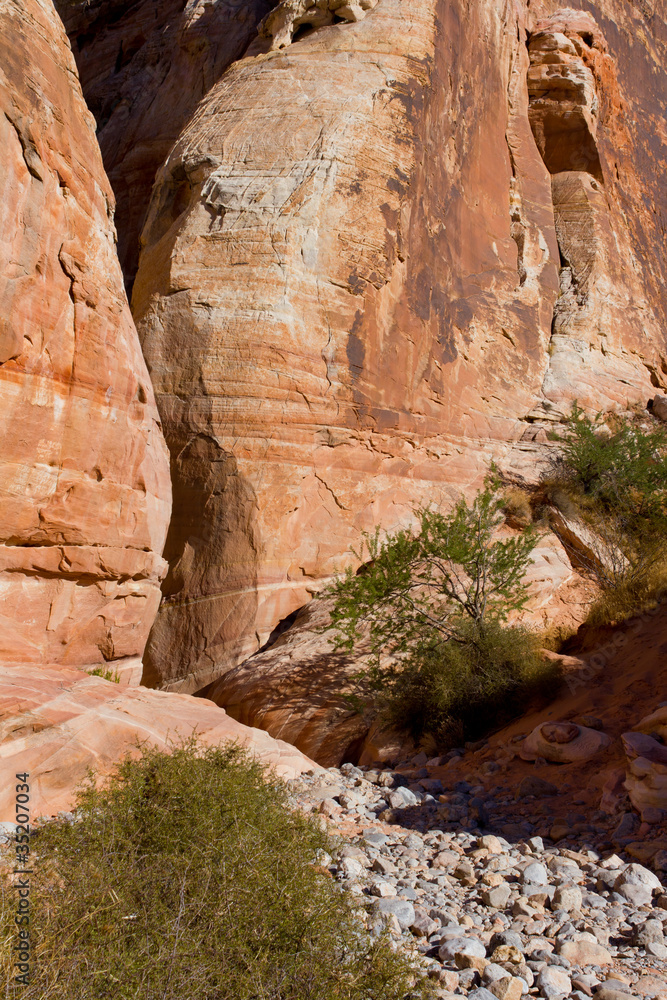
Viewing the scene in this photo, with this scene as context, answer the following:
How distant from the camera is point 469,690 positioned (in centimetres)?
769

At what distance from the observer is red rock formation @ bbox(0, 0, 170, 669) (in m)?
6.33

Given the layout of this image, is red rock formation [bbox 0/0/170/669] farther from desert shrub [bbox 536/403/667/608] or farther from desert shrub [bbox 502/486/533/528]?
desert shrub [bbox 536/403/667/608]

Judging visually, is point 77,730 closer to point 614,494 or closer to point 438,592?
point 438,592

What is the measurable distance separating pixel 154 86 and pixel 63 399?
1558 centimetres

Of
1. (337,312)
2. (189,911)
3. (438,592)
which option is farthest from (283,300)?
(189,911)

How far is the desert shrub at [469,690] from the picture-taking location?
7578 millimetres

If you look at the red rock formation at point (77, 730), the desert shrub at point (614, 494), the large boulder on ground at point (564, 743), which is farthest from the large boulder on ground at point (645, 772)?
the desert shrub at point (614, 494)

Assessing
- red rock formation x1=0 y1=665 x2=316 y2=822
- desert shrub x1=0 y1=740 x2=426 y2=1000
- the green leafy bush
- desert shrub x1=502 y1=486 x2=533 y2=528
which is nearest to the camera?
desert shrub x1=0 y1=740 x2=426 y2=1000

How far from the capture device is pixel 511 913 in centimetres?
373

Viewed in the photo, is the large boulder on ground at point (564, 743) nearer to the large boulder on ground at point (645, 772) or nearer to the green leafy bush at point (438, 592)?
the large boulder on ground at point (645, 772)

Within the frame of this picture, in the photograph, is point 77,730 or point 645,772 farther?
point 77,730

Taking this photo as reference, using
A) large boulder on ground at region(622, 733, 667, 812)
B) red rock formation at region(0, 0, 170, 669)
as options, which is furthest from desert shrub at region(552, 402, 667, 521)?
red rock formation at region(0, 0, 170, 669)

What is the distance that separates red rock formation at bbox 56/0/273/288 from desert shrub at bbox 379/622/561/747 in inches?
471

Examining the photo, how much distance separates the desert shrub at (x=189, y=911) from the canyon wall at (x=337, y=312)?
604 cm
